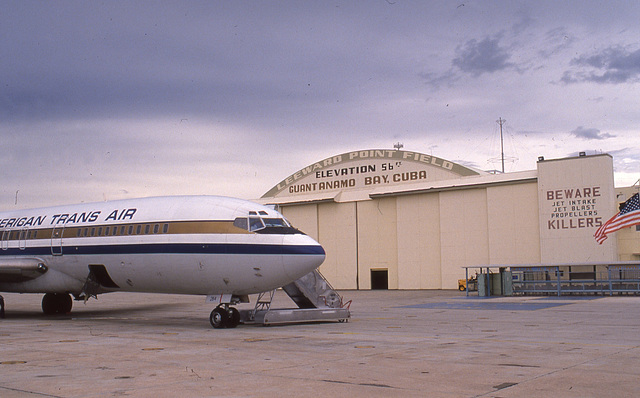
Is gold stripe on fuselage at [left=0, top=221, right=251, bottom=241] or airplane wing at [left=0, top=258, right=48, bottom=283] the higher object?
gold stripe on fuselage at [left=0, top=221, right=251, bottom=241]

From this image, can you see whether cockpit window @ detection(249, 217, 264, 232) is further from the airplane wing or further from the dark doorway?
the dark doorway

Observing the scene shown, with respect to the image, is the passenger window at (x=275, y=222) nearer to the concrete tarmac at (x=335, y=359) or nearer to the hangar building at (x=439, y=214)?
the concrete tarmac at (x=335, y=359)

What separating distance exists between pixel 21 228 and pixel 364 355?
1883 cm

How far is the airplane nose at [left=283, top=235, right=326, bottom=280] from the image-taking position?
61.2 feet

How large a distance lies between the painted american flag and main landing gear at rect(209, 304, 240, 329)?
2705 centimetres

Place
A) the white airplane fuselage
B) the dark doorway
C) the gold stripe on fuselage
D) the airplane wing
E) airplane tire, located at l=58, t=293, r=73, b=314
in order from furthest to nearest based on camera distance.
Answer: the dark doorway
airplane tire, located at l=58, t=293, r=73, b=314
the airplane wing
the gold stripe on fuselage
the white airplane fuselage

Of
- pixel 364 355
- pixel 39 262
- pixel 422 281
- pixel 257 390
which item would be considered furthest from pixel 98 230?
pixel 422 281

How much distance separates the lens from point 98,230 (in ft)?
73.7

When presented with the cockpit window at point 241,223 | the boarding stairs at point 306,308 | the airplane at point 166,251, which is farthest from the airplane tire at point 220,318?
the cockpit window at point 241,223

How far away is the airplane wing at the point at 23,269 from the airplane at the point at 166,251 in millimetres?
38

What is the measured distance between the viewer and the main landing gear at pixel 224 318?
763 inches

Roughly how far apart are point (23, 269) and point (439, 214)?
31.4m

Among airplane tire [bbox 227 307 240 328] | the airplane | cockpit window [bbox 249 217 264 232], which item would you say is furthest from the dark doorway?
cockpit window [bbox 249 217 264 232]

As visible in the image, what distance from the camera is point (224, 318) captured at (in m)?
19.4
